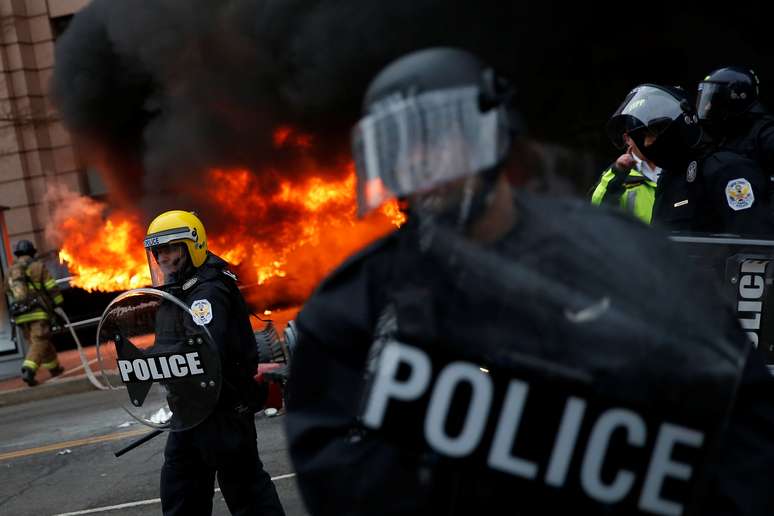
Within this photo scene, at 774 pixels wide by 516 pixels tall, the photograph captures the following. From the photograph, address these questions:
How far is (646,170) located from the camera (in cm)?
402

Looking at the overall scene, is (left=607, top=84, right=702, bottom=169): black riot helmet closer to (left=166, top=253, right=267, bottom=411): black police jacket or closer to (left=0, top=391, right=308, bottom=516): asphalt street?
(left=166, top=253, right=267, bottom=411): black police jacket

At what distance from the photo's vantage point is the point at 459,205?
49.9 inches

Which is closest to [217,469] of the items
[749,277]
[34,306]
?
[749,277]

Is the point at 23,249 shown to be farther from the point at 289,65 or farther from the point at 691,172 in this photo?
the point at 691,172

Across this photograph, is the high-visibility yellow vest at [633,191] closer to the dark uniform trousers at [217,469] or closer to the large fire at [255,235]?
the dark uniform trousers at [217,469]

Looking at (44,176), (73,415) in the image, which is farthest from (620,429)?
(44,176)

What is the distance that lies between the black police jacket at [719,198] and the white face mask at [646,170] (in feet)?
0.92


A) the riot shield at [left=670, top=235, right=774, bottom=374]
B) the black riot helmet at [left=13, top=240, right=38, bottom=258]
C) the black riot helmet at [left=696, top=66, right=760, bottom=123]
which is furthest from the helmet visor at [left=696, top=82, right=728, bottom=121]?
the black riot helmet at [left=13, top=240, right=38, bottom=258]

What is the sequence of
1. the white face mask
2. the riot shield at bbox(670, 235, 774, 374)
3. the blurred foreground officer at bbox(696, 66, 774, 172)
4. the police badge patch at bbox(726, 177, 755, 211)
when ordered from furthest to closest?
the blurred foreground officer at bbox(696, 66, 774, 172) → the white face mask → the police badge patch at bbox(726, 177, 755, 211) → the riot shield at bbox(670, 235, 774, 374)

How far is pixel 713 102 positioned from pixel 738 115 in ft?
0.48

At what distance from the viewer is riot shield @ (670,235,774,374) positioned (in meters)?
2.84

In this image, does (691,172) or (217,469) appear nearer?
(217,469)

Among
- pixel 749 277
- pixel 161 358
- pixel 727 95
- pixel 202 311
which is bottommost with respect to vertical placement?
pixel 161 358

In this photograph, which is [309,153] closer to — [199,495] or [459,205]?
[199,495]
